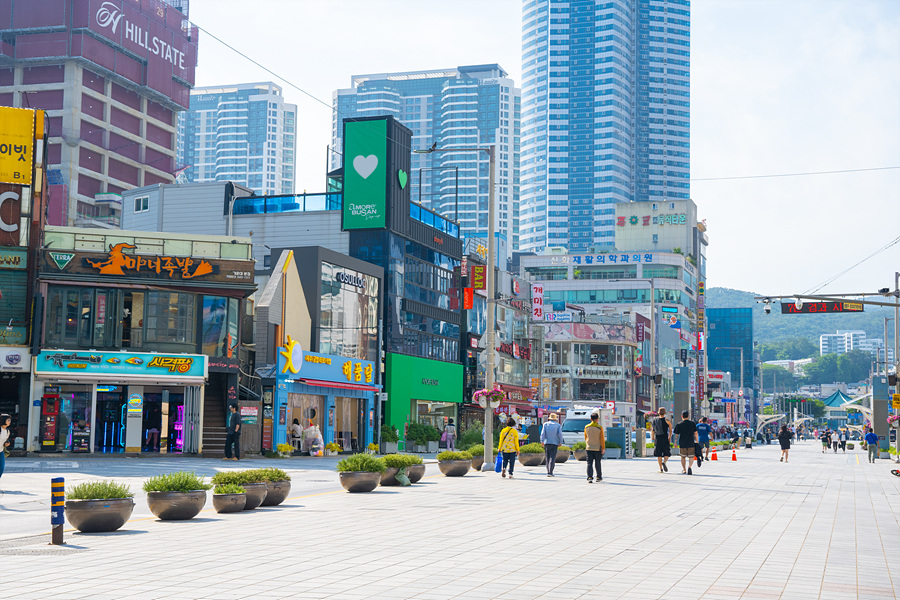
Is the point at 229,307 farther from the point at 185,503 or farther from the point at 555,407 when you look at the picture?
the point at 555,407

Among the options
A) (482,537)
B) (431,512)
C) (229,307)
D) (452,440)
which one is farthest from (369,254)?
(482,537)

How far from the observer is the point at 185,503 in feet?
51.1

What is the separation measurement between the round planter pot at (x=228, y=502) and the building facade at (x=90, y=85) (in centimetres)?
9822

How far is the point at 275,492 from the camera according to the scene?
725 inches

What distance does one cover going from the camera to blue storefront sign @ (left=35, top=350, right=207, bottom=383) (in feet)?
127

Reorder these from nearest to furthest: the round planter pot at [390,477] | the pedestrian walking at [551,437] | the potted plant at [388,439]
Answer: the round planter pot at [390,477] → the pedestrian walking at [551,437] → the potted plant at [388,439]

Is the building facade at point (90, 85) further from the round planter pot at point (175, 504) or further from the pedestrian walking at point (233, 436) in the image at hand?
the round planter pot at point (175, 504)

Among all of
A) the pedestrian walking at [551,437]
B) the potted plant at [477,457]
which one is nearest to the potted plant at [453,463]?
the pedestrian walking at [551,437]

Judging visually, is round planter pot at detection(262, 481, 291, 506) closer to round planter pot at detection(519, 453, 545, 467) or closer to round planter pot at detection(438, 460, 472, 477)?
round planter pot at detection(438, 460, 472, 477)

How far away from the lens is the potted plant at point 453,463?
28.4 meters

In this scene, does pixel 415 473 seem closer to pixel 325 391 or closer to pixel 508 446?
pixel 508 446

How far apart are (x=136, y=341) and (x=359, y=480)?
2156 cm

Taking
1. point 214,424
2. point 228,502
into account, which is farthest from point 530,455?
point 228,502

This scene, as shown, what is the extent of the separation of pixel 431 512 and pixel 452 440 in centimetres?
3866
